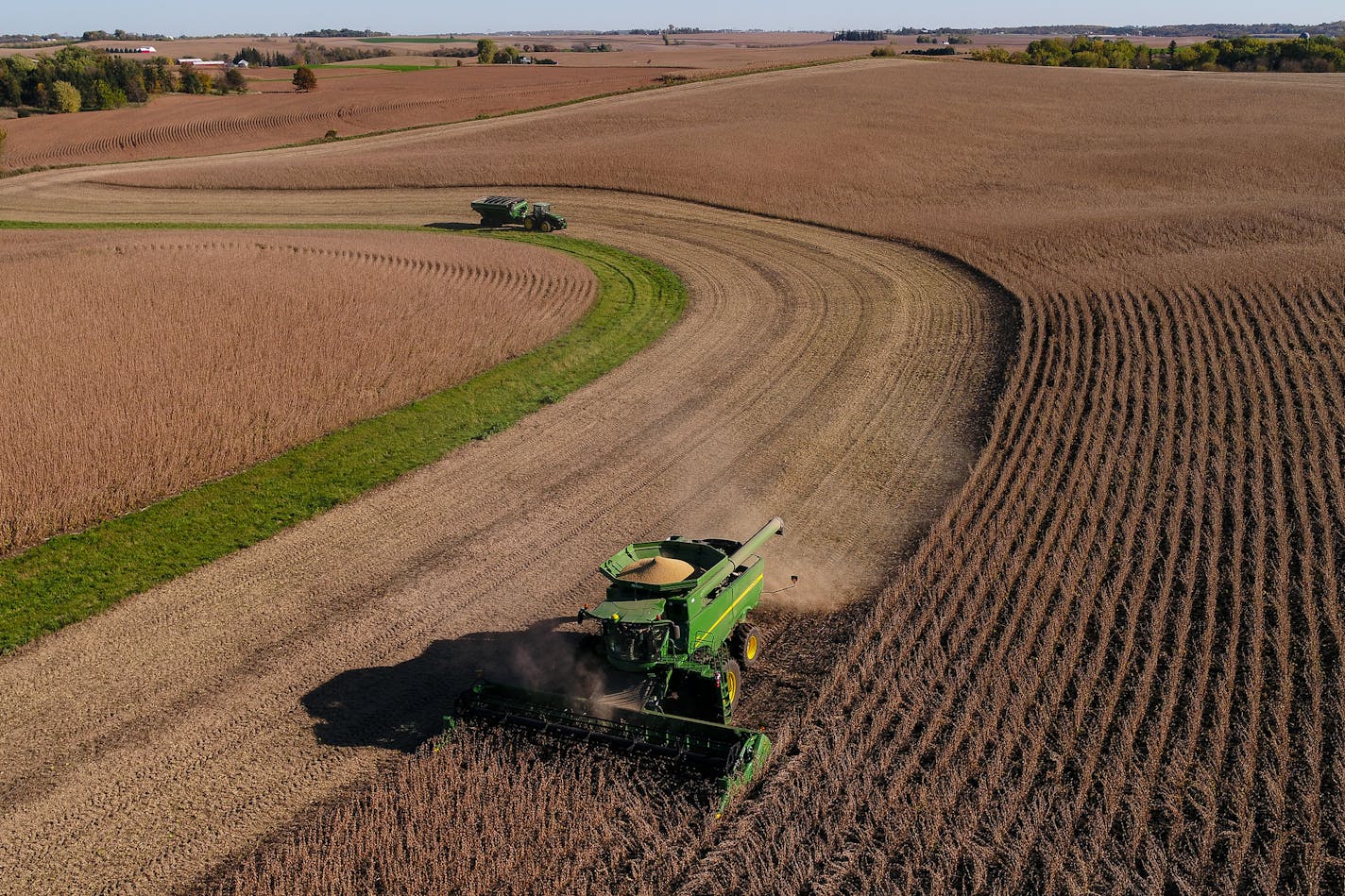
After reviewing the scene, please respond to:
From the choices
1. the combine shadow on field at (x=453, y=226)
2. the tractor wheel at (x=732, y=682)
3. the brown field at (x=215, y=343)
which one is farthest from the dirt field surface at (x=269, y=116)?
the tractor wheel at (x=732, y=682)

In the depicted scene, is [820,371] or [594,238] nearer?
[820,371]

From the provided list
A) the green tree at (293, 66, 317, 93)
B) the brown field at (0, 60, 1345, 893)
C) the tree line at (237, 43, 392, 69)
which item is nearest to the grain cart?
the brown field at (0, 60, 1345, 893)

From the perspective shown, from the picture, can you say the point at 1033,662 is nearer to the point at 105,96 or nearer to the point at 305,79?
the point at 105,96

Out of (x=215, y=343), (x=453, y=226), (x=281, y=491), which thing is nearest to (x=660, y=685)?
(x=281, y=491)

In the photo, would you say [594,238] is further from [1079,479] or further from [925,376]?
[1079,479]

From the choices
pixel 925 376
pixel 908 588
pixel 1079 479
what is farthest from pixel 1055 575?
pixel 925 376
